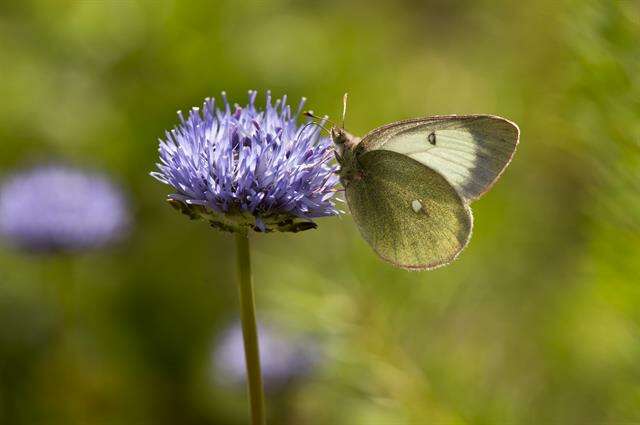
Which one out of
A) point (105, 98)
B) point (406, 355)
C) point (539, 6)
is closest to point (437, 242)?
point (406, 355)

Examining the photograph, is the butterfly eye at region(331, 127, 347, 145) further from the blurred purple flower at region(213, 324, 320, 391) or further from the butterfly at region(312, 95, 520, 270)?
the blurred purple flower at region(213, 324, 320, 391)

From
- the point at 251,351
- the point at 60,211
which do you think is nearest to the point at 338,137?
the point at 251,351

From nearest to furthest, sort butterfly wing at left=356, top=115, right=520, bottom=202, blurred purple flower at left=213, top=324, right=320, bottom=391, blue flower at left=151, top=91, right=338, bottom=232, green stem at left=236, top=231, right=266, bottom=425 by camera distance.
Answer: green stem at left=236, top=231, right=266, bottom=425, blue flower at left=151, top=91, right=338, bottom=232, butterfly wing at left=356, top=115, right=520, bottom=202, blurred purple flower at left=213, top=324, right=320, bottom=391

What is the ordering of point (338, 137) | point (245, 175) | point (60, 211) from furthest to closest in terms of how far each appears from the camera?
1. point (60, 211)
2. point (338, 137)
3. point (245, 175)

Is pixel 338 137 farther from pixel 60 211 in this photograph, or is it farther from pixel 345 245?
pixel 60 211

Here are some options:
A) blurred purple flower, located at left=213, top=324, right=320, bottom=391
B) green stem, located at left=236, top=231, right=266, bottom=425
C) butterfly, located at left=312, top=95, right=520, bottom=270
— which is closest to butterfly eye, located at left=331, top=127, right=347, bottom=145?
butterfly, located at left=312, top=95, right=520, bottom=270

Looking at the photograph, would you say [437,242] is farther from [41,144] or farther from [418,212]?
[41,144]
